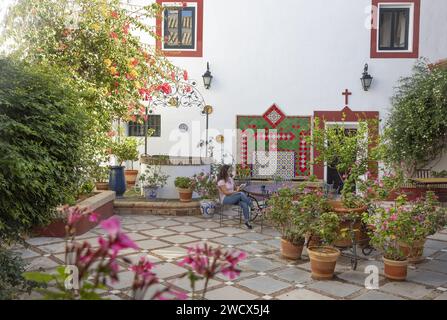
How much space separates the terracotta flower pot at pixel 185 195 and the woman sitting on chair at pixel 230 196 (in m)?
1.42

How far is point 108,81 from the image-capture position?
8.07 m

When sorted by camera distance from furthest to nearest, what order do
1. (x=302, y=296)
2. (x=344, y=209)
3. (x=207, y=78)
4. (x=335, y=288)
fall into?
1. (x=207, y=78)
2. (x=344, y=209)
3. (x=335, y=288)
4. (x=302, y=296)

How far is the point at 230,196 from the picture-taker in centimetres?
801

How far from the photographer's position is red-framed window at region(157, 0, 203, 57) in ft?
39.1

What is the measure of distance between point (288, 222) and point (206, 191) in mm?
3422

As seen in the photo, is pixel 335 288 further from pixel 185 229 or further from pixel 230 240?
pixel 185 229

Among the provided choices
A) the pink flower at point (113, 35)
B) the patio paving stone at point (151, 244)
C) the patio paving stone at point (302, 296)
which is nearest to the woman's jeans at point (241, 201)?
the patio paving stone at point (151, 244)

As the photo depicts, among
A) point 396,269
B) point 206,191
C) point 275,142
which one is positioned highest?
point 275,142

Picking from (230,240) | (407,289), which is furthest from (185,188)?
(407,289)

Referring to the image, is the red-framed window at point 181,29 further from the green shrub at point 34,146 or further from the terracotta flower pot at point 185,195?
the green shrub at point 34,146
